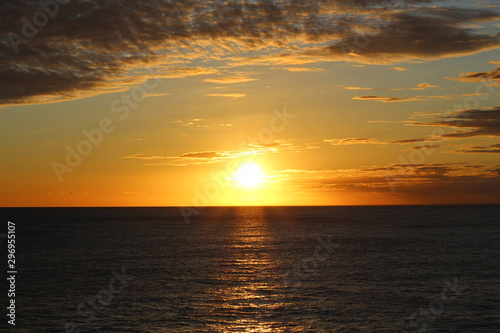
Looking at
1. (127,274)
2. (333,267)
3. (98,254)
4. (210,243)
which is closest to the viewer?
(127,274)

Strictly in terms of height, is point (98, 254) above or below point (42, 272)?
above

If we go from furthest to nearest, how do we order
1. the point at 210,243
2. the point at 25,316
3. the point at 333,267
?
the point at 210,243
the point at 333,267
the point at 25,316

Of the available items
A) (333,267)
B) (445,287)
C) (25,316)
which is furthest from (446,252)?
(25,316)

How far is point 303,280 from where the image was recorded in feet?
204

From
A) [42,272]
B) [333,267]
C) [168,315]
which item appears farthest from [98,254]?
[168,315]

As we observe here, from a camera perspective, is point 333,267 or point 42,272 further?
point 333,267

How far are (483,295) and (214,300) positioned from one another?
27.2 meters

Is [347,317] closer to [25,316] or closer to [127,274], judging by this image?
[25,316]

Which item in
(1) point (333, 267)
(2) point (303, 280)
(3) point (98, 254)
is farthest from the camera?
(3) point (98, 254)

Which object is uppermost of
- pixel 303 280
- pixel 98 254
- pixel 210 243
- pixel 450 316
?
pixel 210 243

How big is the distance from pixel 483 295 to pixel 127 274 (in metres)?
42.3

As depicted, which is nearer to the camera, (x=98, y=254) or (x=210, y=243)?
(x=98, y=254)

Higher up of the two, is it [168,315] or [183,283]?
[183,283]

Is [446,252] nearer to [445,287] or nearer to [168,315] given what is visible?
[445,287]
